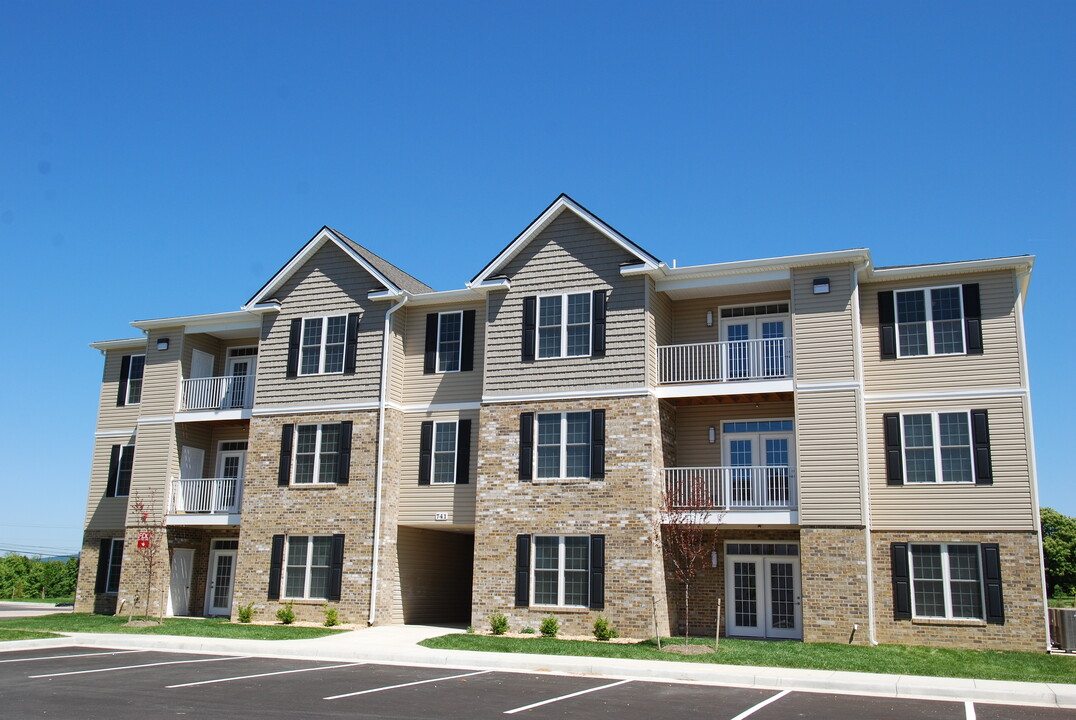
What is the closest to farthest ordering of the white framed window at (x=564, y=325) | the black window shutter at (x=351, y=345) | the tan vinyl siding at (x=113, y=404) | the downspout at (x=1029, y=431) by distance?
the downspout at (x=1029, y=431)
the white framed window at (x=564, y=325)
the black window shutter at (x=351, y=345)
the tan vinyl siding at (x=113, y=404)

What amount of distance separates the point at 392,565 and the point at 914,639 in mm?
12876

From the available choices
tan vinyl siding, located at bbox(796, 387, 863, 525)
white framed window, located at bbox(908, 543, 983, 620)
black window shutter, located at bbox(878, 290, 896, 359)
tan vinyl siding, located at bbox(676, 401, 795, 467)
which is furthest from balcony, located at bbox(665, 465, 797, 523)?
black window shutter, located at bbox(878, 290, 896, 359)

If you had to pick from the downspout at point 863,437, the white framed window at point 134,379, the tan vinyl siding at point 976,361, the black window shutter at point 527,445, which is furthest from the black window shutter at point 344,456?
the tan vinyl siding at point 976,361

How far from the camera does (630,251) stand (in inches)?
925

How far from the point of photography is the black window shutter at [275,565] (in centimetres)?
2523

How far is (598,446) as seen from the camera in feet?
74.8

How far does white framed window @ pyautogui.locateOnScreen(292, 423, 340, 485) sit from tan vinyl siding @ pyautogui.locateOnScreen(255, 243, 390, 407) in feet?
2.53

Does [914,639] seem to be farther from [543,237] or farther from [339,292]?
[339,292]

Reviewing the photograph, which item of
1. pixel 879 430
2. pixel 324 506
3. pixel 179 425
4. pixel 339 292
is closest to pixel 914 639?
pixel 879 430

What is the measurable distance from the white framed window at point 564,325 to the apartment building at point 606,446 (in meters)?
0.06

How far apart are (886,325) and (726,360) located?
3.81 meters

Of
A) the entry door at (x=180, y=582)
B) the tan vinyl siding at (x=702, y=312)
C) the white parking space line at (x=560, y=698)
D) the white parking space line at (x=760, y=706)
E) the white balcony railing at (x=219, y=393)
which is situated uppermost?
the tan vinyl siding at (x=702, y=312)

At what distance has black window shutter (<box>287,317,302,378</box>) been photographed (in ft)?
87.6

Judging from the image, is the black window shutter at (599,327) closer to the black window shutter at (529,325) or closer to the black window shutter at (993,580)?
the black window shutter at (529,325)
